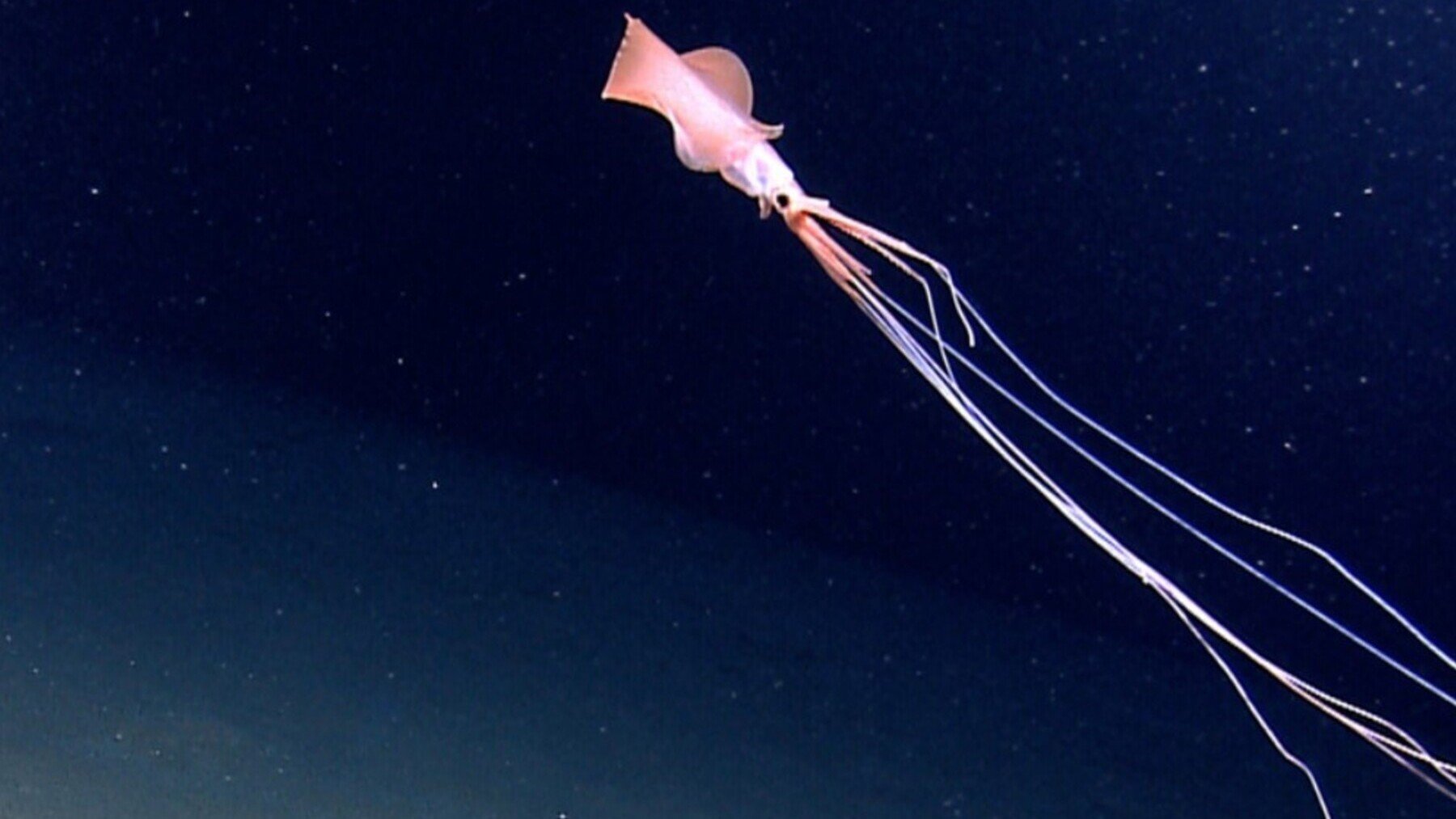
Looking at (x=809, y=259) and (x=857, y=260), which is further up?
(x=809, y=259)

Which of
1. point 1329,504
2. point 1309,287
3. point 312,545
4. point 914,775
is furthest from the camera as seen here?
point 1329,504

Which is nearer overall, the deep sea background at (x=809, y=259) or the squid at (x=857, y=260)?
the squid at (x=857, y=260)

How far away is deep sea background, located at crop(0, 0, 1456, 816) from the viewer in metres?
3.28

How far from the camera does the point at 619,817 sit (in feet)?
7.99

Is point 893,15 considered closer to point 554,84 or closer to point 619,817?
point 554,84

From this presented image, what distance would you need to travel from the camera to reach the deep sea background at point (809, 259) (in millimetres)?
3283

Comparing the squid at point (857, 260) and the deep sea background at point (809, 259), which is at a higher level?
the deep sea background at point (809, 259)

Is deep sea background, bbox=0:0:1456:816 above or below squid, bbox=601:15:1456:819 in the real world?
above

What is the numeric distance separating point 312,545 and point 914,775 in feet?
4.85

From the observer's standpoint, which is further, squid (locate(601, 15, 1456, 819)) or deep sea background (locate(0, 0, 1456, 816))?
deep sea background (locate(0, 0, 1456, 816))

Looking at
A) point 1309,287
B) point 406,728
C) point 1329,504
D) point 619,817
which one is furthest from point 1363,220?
point 406,728

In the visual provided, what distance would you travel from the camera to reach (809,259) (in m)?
3.67

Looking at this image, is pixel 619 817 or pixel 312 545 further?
pixel 312 545

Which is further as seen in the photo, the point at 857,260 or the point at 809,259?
the point at 809,259
